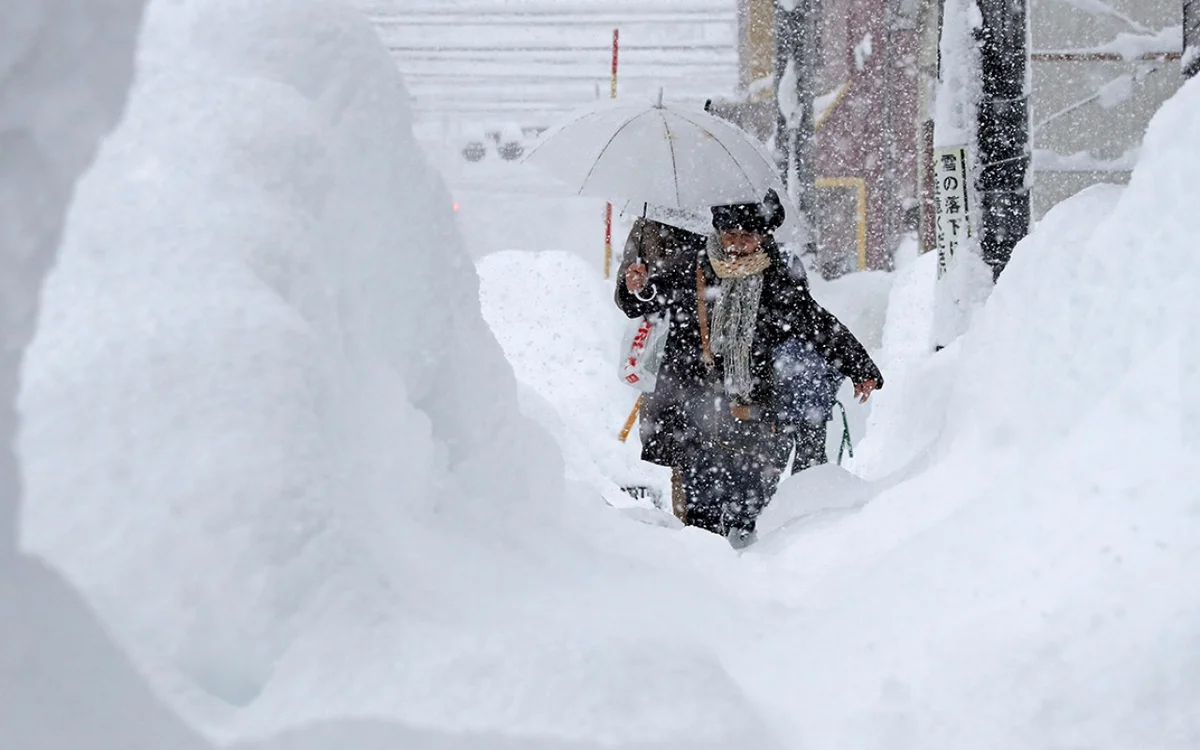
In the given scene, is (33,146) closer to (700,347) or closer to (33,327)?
(33,327)

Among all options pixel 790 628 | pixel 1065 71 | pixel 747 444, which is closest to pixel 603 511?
pixel 747 444

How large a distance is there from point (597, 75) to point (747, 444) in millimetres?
13802

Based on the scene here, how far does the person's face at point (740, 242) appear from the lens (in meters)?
4.91

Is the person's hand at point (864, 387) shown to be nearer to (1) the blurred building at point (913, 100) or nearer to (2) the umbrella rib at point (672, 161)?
(2) the umbrella rib at point (672, 161)

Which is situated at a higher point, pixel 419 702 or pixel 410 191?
pixel 410 191

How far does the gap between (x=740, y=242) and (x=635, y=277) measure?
1.53 ft

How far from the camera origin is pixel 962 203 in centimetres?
546

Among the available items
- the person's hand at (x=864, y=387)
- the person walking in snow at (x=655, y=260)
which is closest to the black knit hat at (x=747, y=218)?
the person walking in snow at (x=655, y=260)

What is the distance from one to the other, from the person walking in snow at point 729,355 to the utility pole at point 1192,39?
1.63m

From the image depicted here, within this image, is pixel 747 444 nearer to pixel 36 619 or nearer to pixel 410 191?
pixel 410 191

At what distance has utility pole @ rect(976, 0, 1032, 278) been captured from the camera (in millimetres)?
5312

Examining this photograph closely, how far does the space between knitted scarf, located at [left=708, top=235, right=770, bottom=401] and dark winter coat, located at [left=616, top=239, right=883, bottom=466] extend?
0.20ft

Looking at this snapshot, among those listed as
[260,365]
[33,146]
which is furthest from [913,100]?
[33,146]

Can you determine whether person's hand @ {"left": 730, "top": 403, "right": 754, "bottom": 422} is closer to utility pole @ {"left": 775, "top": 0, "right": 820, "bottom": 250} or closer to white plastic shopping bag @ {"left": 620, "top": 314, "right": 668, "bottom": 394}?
white plastic shopping bag @ {"left": 620, "top": 314, "right": 668, "bottom": 394}
